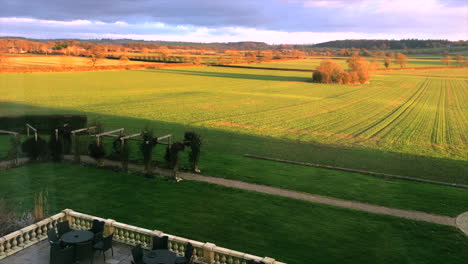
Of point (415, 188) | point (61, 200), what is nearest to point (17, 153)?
point (61, 200)

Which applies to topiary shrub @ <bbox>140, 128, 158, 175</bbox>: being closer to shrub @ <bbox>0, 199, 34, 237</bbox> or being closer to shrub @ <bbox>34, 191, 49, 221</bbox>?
shrub @ <bbox>34, 191, 49, 221</bbox>

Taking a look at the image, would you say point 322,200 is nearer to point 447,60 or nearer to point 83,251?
point 83,251

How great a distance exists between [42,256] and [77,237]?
1.19 metres

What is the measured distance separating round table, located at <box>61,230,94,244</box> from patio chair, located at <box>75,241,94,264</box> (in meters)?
0.18

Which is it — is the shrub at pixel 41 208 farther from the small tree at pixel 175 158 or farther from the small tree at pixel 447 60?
the small tree at pixel 447 60

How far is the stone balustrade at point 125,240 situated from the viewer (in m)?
10.4

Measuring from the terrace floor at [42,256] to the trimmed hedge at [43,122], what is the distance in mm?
18172

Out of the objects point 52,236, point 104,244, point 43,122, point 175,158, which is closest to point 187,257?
point 104,244

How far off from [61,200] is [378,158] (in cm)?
1991

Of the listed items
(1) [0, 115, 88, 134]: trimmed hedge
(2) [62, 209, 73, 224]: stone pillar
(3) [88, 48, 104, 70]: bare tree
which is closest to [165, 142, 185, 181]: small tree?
(2) [62, 209, 73, 224]: stone pillar

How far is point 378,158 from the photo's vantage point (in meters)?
25.7

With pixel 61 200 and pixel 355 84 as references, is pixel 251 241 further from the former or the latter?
pixel 355 84

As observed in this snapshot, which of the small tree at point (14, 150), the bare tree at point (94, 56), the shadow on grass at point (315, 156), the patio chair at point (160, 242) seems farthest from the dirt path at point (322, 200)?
the bare tree at point (94, 56)

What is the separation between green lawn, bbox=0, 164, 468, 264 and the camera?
12125 mm
